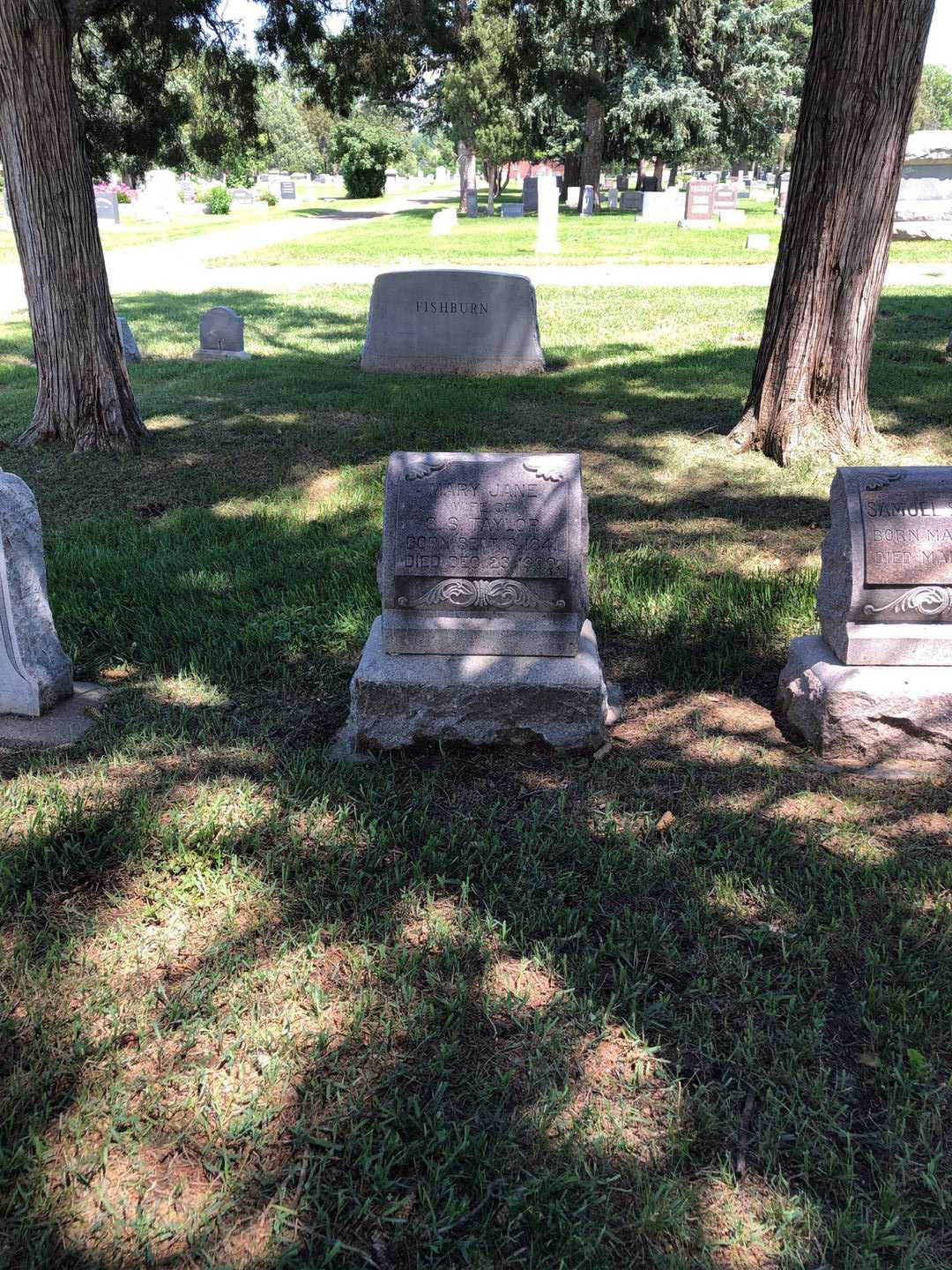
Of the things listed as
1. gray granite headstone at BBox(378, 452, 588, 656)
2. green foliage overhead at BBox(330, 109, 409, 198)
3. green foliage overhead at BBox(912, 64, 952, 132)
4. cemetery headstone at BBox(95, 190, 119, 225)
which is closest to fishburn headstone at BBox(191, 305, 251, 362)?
gray granite headstone at BBox(378, 452, 588, 656)

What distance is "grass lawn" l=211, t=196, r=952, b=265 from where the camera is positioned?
19531mm

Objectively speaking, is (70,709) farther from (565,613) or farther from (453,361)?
(453,361)

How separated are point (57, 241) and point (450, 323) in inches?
171

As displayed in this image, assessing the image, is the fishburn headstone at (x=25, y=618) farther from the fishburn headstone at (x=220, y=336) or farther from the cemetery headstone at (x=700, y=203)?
the cemetery headstone at (x=700, y=203)

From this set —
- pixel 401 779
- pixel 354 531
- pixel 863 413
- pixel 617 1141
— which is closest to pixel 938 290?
pixel 863 413

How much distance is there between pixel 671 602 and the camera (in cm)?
463

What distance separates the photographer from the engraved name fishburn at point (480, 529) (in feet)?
11.3

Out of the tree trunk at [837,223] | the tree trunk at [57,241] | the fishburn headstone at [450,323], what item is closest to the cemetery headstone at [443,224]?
the fishburn headstone at [450,323]

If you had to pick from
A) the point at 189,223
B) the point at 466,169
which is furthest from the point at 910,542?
the point at 466,169

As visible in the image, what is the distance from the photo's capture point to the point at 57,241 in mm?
6523

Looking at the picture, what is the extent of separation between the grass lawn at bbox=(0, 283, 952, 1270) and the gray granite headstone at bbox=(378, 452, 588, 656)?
0.52 meters

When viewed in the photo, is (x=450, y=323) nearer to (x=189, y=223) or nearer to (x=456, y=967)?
(x=456, y=967)

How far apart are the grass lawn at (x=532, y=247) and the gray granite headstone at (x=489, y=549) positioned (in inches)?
664

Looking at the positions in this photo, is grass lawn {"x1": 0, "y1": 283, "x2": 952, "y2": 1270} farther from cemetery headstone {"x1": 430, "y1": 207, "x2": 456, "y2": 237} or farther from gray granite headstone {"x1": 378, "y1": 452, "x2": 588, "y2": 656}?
cemetery headstone {"x1": 430, "y1": 207, "x2": 456, "y2": 237}
